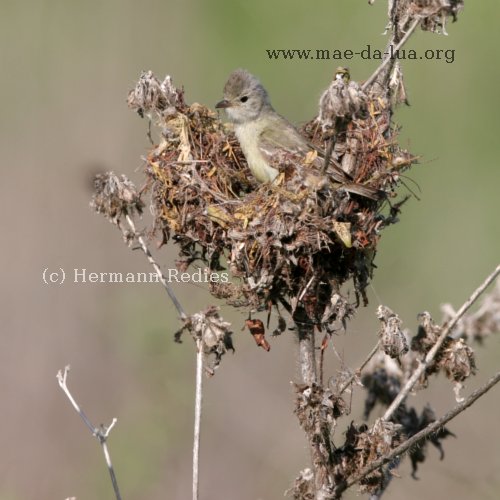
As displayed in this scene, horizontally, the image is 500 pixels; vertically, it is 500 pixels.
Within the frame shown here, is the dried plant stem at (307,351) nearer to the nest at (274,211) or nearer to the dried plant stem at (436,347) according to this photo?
the nest at (274,211)

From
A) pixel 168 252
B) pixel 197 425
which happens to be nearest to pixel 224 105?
pixel 168 252

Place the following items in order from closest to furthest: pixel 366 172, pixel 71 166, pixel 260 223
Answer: pixel 260 223
pixel 366 172
pixel 71 166

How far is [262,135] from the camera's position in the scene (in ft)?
17.9

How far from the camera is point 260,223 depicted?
420cm

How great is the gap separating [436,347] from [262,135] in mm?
1735

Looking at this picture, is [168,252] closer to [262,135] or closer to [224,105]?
[224,105]

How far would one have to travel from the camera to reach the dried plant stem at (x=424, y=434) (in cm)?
372

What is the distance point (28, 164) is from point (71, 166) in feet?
1.65

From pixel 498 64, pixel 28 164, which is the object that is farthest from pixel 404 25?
pixel 498 64

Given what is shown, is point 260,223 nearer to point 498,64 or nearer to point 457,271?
point 457,271

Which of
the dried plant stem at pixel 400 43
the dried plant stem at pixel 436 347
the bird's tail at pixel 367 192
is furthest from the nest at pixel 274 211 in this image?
the dried plant stem at pixel 436 347

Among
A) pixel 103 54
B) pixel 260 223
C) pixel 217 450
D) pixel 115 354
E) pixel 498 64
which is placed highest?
pixel 498 64

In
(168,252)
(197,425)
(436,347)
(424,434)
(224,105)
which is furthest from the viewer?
(168,252)

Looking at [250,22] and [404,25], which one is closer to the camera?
[404,25]
